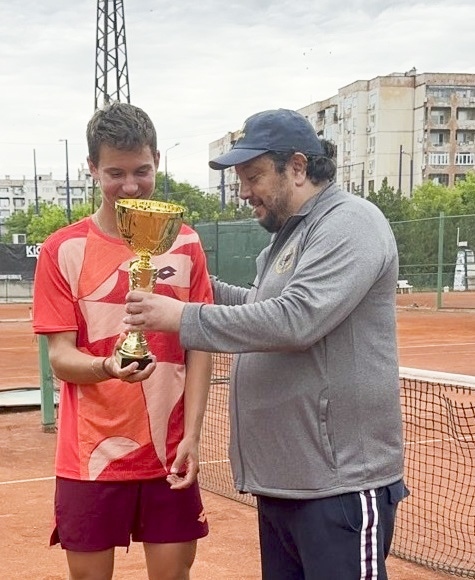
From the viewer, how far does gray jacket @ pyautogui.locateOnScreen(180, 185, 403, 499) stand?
213cm

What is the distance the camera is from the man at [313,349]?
2143 millimetres

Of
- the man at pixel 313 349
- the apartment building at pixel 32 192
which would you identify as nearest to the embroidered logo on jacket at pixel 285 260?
the man at pixel 313 349

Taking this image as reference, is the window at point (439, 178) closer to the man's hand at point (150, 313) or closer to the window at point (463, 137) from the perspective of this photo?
the window at point (463, 137)

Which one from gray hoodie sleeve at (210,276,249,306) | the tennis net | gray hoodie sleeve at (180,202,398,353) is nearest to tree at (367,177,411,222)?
the tennis net

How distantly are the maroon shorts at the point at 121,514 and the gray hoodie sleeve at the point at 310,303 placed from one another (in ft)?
1.93

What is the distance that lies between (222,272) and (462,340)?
5.21m

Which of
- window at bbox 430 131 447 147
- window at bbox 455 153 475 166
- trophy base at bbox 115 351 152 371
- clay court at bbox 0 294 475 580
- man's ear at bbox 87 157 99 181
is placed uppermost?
window at bbox 430 131 447 147

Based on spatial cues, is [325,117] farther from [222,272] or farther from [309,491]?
[309,491]

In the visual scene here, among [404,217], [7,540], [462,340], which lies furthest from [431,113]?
[7,540]

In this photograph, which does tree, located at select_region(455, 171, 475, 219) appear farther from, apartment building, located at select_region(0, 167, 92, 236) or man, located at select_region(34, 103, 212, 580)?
apartment building, located at select_region(0, 167, 92, 236)

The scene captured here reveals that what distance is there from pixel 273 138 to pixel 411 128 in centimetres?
7231

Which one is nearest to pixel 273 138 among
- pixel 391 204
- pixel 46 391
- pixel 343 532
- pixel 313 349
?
pixel 313 349

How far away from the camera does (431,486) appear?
5996mm

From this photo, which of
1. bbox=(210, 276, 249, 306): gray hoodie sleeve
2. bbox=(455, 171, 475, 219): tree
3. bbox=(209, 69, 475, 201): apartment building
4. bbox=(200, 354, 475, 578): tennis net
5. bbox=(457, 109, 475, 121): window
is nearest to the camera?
bbox=(210, 276, 249, 306): gray hoodie sleeve
